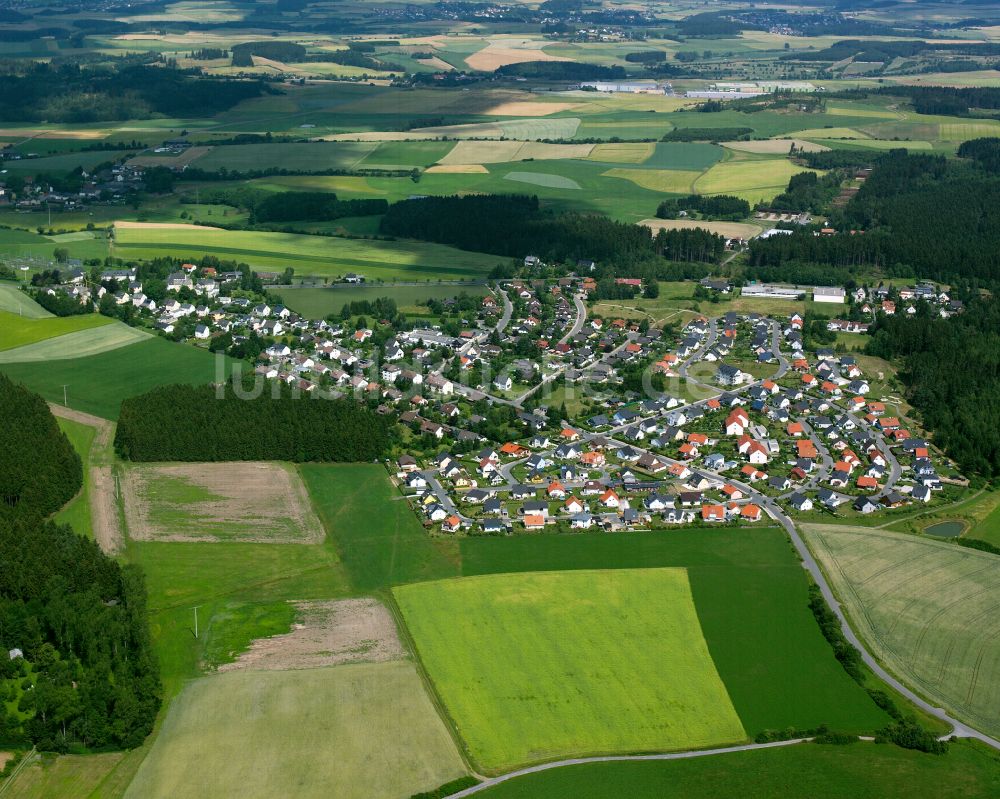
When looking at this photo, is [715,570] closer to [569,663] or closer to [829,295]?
[569,663]

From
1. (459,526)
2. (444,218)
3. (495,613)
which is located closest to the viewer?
(495,613)

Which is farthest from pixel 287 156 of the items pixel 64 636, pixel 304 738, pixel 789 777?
pixel 789 777

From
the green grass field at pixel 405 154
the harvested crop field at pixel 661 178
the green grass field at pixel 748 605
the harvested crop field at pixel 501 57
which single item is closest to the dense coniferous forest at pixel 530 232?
the harvested crop field at pixel 661 178

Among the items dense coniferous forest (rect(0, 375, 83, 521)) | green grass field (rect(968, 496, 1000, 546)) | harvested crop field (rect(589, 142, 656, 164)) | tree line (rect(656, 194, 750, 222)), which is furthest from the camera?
harvested crop field (rect(589, 142, 656, 164))

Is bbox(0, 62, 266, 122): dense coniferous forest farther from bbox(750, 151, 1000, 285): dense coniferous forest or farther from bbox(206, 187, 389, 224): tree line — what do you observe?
bbox(750, 151, 1000, 285): dense coniferous forest

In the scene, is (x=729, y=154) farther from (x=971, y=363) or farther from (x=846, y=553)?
(x=846, y=553)

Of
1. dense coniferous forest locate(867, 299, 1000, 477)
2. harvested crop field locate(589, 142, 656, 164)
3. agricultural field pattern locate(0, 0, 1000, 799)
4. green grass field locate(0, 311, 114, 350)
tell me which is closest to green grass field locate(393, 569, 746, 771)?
agricultural field pattern locate(0, 0, 1000, 799)

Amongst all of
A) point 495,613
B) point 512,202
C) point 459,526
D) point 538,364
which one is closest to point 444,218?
point 512,202
